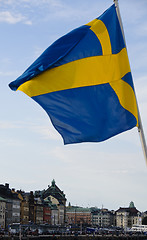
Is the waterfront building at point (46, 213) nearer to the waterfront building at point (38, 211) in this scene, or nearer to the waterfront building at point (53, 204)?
the waterfront building at point (53, 204)

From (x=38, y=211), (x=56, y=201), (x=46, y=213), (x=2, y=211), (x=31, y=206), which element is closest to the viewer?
(x=2, y=211)

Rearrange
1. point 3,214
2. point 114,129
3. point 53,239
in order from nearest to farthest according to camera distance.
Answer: point 114,129 < point 53,239 < point 3,214

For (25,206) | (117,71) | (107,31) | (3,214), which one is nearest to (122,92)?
(117,71)

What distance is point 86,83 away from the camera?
1068 centimetres

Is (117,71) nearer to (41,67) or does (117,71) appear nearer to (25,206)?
(41,67)

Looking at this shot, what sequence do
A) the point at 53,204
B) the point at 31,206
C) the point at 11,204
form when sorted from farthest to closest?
1. the point at 53,204
2. the point at 31,206
3. the point at 11,204

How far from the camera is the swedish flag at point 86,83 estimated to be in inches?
403

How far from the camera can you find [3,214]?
121688 mm

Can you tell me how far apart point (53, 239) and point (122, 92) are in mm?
88952

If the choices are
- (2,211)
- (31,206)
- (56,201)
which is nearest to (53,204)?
(56,201)

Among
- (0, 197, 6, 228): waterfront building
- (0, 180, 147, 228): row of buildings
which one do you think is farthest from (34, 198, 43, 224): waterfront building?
(0, 197, 6, 228): waterfront building

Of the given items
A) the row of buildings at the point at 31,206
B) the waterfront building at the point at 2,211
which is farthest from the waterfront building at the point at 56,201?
the waterfront building at the point at 2,211

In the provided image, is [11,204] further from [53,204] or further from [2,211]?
[53,204]

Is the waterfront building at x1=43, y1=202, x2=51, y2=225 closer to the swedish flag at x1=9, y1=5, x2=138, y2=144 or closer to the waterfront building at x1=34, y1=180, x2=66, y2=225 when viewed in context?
the waterfront building at x1=34, y1=180, x2=66, y2=225
